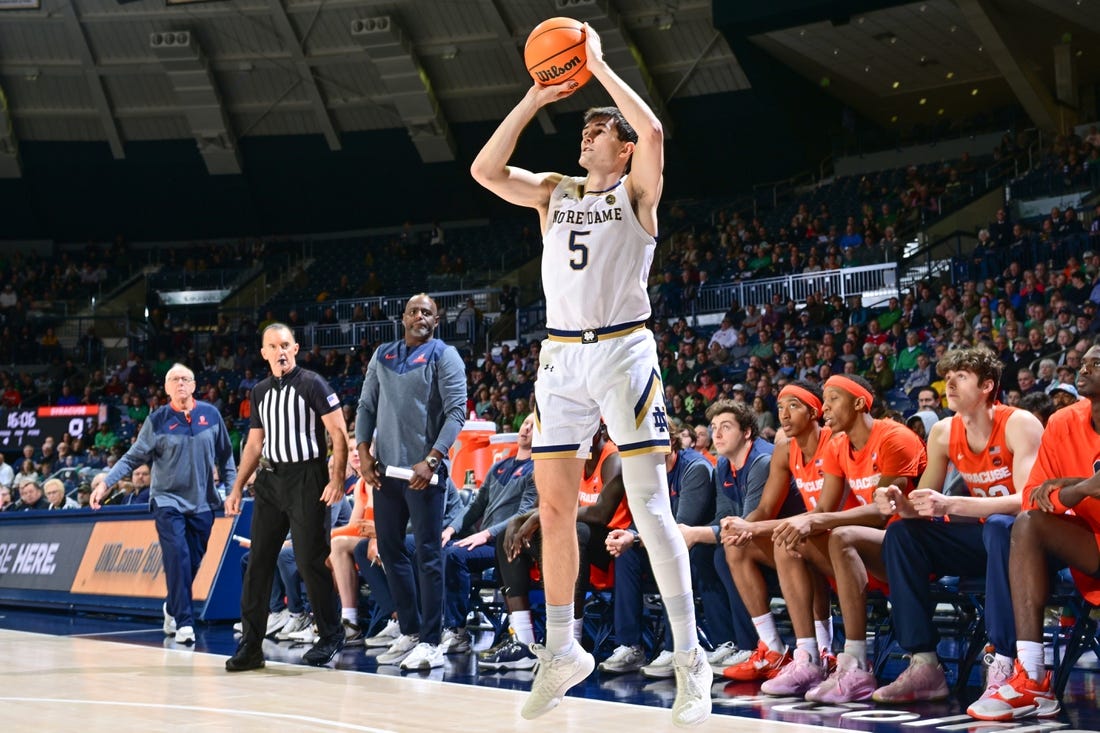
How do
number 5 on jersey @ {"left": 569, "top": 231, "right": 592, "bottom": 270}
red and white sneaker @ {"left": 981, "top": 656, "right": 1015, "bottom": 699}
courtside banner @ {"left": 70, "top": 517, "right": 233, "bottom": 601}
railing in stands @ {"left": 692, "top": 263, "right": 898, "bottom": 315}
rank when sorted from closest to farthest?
number 5 on jersey @ {"left": 569, "top": 231, "right": 592, "bottom": 270}
red and white sneaker @ {"left": 981, "top": 656, "right": 1015, "bottom": 699}
courtside banner @ {"left": 70, "top": 517, "right": 233, "bottom": 601}
railing in stands @ {"left": 692, "top": 263, "right": 898, "bottom": 315}

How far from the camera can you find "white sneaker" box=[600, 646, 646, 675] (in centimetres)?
649

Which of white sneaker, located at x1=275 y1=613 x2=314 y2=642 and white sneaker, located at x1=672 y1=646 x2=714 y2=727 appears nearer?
white sneaker, located at x1=672 y1=646 x2=714 y2=727

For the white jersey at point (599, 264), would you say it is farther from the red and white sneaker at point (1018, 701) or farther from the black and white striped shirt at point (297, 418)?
the black and white striped shirt at point (297, 418)

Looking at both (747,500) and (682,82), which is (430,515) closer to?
(747,500)

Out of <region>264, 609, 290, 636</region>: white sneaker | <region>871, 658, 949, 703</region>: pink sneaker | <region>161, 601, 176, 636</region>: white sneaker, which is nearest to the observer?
<region>871, 658, 949, 703</region>: pink sneaker

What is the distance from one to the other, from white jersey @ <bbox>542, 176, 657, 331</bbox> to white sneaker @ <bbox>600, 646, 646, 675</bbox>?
2.70m

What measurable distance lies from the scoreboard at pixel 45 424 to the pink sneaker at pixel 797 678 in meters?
19.6

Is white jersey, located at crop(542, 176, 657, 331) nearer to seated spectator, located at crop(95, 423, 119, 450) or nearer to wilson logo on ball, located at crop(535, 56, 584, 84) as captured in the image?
wilson logo on ball, located at crop(535, 56, 584, 84)

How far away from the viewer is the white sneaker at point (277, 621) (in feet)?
29.0

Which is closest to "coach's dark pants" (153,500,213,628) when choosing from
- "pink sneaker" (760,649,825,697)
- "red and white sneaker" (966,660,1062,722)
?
"pink sneaker" (760,649,825,697)

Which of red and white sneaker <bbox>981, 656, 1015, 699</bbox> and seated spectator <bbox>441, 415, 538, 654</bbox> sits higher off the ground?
seated spectator <bbox>441, 415, 538, 654</bbox>

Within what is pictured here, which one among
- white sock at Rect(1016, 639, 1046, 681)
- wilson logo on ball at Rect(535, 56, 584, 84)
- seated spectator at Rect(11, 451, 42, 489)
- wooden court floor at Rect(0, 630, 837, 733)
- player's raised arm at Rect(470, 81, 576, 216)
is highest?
wilson logo on ball at Rect(535, 56, 584, 84)

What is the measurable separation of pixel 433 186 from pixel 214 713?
83.7 feet

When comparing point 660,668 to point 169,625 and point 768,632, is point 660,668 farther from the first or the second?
point 169,625
